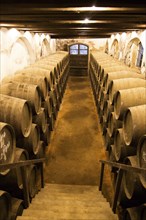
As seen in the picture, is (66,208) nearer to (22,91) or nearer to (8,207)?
(8,207)

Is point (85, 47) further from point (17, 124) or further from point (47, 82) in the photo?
point (17, 124)

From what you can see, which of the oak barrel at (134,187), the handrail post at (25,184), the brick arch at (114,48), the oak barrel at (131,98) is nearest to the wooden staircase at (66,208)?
the handrail post at (25,184)

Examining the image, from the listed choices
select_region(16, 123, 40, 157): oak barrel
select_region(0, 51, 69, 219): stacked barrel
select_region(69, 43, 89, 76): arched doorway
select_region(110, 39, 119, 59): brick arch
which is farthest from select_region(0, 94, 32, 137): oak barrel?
select_region(69, 43, 89, 76): arched doorway

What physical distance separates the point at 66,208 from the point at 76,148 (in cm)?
283

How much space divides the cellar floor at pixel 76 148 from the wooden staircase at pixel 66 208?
2.27ft

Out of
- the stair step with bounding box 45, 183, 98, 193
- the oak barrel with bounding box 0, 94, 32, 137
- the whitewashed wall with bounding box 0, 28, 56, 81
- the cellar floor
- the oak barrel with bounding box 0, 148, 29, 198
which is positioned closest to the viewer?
the oak barrel with bounding box 0, 148, 29, 198

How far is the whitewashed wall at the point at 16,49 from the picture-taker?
6146 millimetres

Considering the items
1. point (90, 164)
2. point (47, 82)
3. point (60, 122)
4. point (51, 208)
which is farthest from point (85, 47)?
point (51, 208)

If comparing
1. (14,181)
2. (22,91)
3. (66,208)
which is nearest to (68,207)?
(66,208)

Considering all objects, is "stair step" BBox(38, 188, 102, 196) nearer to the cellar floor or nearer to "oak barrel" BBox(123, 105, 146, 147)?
the cellar floor

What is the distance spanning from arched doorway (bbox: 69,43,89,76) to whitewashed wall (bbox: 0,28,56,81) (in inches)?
157

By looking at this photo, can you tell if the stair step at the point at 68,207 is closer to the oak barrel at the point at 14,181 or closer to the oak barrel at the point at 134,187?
the oak barrel at the point at 14,181

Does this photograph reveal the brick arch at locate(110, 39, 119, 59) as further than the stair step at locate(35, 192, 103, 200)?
Yes

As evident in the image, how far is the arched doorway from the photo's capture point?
15.2m
